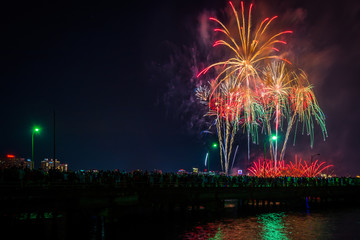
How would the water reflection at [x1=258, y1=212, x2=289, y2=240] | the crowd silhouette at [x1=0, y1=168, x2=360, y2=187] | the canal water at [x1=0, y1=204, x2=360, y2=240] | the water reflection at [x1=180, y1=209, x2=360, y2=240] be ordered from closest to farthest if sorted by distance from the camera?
the crowd silhouette at [x1=0, y1=168, x2=360, y2=187], the canal water at [x1=0, y1=204, x2=360, y2=240], the water reflection at [x1=258, y1=212, x2=289, y2=240], the water reflection at [x1=180, y1=209, x2=360, y2=240]

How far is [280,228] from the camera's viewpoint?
40.5 metres

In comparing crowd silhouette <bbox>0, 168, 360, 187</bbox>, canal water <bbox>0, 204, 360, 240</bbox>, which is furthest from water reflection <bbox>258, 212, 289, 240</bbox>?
crowd silhouette <bbox>0, 168, 360, 187</bbox>

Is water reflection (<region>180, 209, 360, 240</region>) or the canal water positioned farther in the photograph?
water reflection (<region>180, 209, 360, 240</region>)

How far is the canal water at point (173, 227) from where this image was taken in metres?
34.4

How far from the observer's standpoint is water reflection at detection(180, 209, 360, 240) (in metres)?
35.5

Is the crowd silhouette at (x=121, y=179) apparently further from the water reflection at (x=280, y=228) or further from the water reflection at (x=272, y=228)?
the water reflection at (x=272, y=228)

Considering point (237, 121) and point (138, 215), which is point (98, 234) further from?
point (237, 121)

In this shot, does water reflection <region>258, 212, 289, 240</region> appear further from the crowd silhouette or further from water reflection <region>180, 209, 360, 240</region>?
the crowd silhouette

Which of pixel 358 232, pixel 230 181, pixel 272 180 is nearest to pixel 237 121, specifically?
pixel 230 181

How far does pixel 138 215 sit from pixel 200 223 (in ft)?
38.2

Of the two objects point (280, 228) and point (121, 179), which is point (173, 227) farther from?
point (280, 228)

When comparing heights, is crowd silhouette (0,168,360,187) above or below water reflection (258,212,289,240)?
above

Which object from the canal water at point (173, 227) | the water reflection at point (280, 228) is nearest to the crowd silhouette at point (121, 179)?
the canal water at point (173, 227)

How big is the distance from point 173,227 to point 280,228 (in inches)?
466
